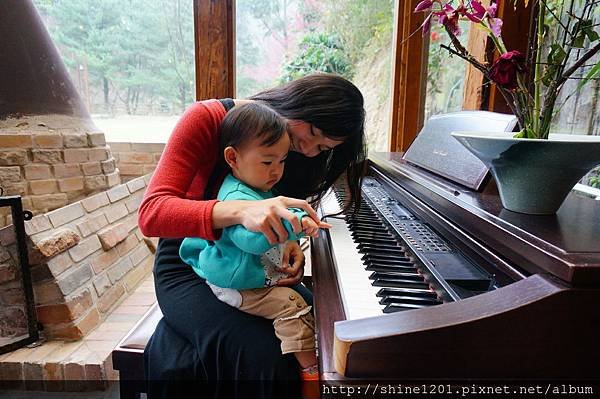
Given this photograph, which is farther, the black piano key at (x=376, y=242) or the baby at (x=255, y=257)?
the black piano key at (x=376, y=242)

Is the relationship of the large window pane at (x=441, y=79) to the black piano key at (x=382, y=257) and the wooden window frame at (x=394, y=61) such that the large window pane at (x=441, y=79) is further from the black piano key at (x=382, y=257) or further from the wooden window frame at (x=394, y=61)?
the black piano key at (x=382, y=257)

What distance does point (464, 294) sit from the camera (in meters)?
0.70

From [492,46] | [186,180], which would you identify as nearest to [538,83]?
[186,180]

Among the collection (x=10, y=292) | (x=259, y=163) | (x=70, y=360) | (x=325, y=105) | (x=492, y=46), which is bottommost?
(x=70, y=360)

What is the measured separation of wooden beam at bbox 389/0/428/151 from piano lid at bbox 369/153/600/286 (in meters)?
1.56

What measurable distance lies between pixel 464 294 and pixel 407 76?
84.1 inches

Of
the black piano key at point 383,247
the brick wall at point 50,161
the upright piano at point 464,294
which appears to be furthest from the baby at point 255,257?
the brick wall at point 50,161

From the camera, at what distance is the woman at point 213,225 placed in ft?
2.83

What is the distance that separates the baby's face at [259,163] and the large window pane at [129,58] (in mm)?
1964

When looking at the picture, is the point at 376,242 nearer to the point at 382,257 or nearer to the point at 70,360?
the point at 382,257

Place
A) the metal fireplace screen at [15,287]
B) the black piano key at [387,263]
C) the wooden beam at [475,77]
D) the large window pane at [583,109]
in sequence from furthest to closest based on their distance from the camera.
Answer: the wooden beam at [475,77] < the metal fireplace screen at [15,287] < the large window pane at [583,109] < the black piano key at [387,263]

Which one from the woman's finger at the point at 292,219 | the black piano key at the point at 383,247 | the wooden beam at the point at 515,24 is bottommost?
the black piano key at the point at 383,247

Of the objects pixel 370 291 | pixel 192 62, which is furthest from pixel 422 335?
pixel 192 62

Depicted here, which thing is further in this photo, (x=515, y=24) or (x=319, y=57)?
(x=319, y=57)
